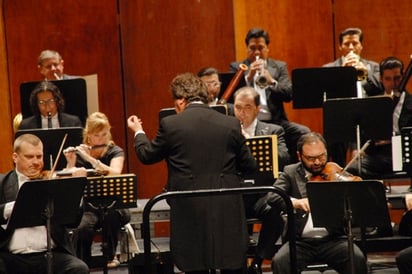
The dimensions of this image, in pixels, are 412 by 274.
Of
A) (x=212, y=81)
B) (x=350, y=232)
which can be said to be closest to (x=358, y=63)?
(x=212, y=81)

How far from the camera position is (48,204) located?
6.37 m

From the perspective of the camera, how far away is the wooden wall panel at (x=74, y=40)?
10344mm

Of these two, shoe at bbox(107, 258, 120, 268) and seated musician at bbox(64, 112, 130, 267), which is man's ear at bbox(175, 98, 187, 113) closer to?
seated musician at bbox(64, 112, 130, 267)

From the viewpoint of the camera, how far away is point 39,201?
635cm

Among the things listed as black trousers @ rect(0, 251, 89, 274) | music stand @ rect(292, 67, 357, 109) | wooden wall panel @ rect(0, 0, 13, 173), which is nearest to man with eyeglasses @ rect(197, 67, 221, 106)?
music stand @ rect(292, 67, 357, 109)

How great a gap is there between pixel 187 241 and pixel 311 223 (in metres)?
1.31

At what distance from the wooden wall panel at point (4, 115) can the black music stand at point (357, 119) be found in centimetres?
390

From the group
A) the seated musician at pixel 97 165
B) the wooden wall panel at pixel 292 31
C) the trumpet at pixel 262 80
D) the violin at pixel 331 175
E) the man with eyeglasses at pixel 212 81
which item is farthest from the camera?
the wooden wall panel at pixel 292 31

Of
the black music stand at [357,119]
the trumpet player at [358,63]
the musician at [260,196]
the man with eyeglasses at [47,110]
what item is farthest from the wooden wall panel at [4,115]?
the black music stand at [357,119]

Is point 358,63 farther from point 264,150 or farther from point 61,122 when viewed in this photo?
point 61,122

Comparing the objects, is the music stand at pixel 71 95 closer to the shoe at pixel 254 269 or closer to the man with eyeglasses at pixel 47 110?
the man with eyeglasses at pixel 47 110

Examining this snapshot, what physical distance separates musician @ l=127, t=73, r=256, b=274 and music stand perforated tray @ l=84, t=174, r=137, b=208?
118cm

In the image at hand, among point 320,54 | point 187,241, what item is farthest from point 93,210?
point 320,54

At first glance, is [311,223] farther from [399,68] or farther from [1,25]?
[1,25]
